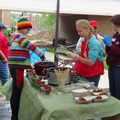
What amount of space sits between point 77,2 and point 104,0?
391 millimetres

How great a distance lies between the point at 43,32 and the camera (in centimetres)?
551

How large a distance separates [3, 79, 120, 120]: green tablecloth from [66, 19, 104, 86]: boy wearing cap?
437 millimetres

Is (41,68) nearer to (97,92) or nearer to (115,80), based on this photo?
(97,92)

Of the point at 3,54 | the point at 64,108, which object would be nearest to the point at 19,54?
the point at 64,108

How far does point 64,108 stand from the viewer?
1716 millimetres

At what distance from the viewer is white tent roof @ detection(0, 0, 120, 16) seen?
319cm

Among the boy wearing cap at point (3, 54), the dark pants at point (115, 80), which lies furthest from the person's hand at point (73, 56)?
the boy wearing cap at point (3, 54)

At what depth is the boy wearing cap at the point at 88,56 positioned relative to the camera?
2.31 m

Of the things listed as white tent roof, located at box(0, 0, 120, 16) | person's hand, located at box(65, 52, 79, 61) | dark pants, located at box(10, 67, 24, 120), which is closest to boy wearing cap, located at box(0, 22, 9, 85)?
white tent roof, located at box(0, 0, 120, 16)

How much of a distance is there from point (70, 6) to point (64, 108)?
1.98 m

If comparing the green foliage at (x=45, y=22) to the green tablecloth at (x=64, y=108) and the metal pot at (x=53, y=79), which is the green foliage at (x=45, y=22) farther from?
the green tablecloth at (x=64, y=108)

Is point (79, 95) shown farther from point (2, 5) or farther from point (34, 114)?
point (2, 5)

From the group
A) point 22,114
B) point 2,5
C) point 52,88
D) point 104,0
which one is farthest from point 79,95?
point 104,0

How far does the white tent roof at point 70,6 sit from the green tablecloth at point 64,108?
151 cm
